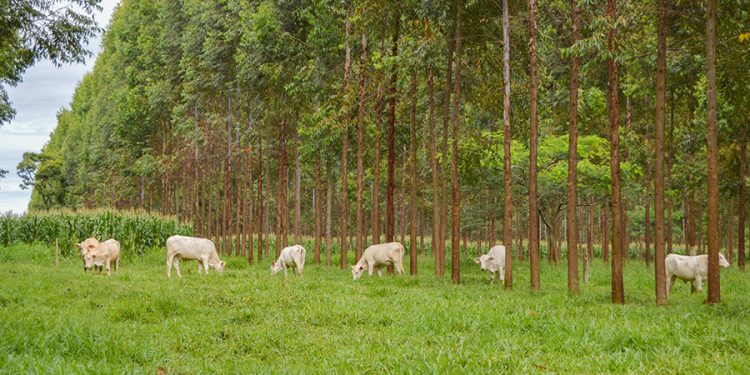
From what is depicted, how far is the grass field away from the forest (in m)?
3.94

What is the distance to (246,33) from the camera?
3184 centimetres

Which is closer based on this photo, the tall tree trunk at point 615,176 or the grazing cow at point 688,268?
the tall tree trunk at point 615,176

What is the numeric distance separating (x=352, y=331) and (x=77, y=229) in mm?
25184

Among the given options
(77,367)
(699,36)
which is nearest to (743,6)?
(699,36)

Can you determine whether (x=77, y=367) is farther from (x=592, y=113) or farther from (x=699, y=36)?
(x=592, y=113)

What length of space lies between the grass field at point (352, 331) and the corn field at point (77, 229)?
14.2 m

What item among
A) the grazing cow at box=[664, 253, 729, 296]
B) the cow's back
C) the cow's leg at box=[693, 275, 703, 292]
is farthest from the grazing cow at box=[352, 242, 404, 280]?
the cow's leg at box=[693, 275, 703, 292]

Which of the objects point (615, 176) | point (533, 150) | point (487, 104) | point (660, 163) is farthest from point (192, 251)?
point (660, 163)

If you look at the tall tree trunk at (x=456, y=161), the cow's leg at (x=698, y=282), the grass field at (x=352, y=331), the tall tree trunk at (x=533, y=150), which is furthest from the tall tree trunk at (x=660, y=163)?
the tall tree trunk at (x=456, y=161)

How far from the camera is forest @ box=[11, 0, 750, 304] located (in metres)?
17.1

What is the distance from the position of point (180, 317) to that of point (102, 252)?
11.9 metres

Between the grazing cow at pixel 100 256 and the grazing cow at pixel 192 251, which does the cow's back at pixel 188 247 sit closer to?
the grazing cow at pixel 192 251

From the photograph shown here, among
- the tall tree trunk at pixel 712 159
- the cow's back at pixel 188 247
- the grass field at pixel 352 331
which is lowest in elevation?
the grass field at pixel 352 331

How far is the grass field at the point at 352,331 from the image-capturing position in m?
8.66
